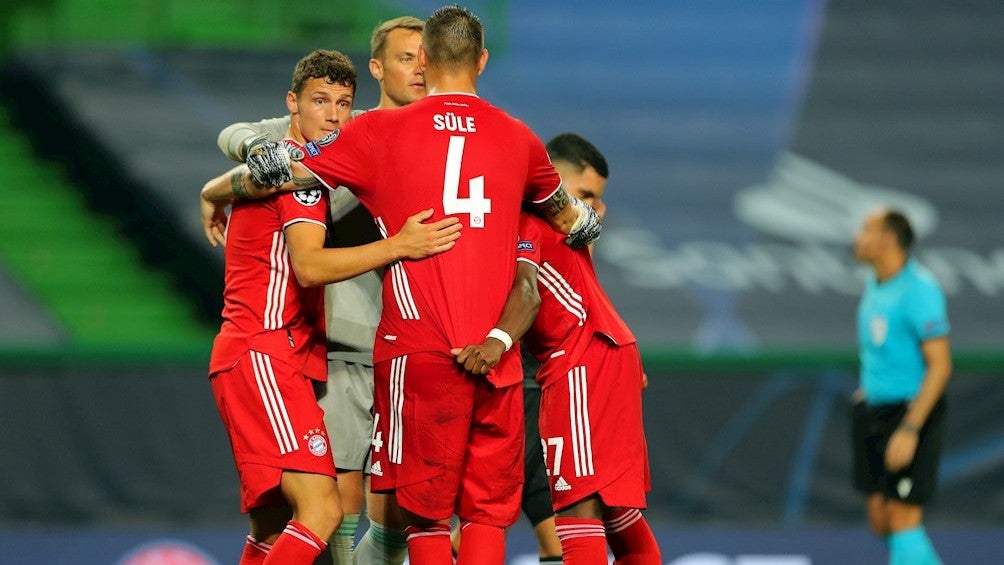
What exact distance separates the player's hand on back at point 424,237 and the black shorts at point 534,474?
1.51m

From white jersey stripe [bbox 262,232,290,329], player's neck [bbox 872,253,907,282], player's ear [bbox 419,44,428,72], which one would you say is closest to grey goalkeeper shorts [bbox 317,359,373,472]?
white jersey stripe [bbox 262,232,290,329]

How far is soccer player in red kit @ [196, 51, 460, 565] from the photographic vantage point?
4309 millimetres

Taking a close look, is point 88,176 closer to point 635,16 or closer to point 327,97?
point 635,16

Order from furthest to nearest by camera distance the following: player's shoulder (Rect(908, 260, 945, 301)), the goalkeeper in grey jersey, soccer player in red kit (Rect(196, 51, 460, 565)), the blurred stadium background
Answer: the blurred stadium background < player's shoulder (Rect(908, 260, 945, 301)) < the goalkeeper in grey jersey < soccer player in red kit (Rect(196, 51, 460, 565))

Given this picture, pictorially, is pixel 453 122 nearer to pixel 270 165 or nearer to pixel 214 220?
pixel 270 165

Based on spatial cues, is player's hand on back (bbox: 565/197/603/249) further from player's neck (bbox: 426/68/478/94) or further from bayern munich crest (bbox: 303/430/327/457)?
bayern munich crest (bbox: 303/430/327/457)

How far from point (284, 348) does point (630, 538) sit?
142 cm

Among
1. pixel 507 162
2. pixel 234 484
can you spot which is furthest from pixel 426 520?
pixel 234 484

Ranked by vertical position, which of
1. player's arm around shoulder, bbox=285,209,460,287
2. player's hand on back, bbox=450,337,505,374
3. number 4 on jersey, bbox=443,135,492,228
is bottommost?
player's hand on back, bbox=450,337,505,374

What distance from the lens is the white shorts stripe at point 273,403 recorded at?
4430 millimetres

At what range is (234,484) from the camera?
7812 millimetres

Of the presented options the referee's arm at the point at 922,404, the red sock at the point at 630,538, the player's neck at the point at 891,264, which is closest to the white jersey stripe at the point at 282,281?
the red sock at the point at 630,538

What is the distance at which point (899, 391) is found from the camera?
7.48 m

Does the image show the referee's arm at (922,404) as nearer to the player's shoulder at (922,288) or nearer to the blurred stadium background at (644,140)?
the player's shoulder at (922,288)
